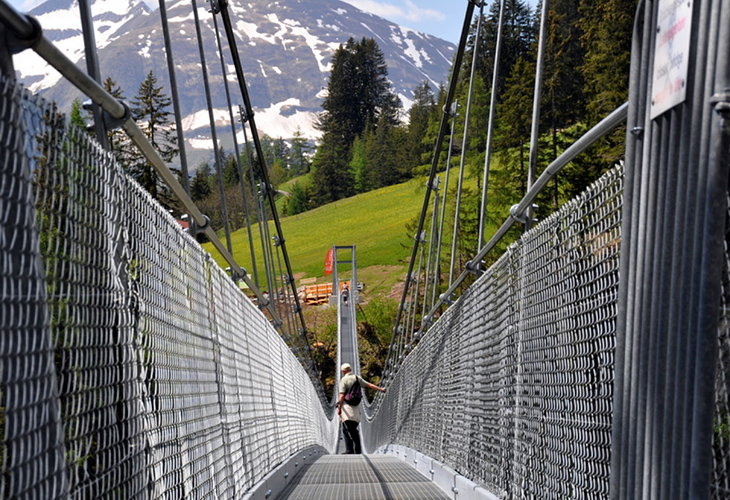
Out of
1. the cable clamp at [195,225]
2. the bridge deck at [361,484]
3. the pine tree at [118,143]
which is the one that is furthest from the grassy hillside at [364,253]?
the cable clamp at [195,225]

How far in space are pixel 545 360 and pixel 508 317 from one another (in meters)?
0.64

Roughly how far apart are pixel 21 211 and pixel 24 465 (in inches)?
14.7

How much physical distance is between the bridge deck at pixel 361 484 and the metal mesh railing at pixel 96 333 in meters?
1.37

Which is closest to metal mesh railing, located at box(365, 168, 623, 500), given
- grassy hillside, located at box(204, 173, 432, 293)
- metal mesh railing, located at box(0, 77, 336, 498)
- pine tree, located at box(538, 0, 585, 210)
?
metal mesh railing, located at box(0, 77, 336, 498)

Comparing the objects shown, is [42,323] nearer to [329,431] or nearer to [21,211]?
[21,211]

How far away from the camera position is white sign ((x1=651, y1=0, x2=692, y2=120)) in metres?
1.48

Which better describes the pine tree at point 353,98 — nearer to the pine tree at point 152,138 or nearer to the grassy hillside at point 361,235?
the grassy hillside at point 361,235

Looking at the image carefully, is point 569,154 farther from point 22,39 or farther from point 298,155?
point 298,155

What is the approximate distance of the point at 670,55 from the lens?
1574 millimetres

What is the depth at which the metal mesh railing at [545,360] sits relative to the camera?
211cm

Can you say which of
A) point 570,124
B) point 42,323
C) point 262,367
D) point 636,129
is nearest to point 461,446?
point 262,367

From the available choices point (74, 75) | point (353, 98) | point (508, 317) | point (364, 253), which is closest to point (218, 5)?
point (508, 317)

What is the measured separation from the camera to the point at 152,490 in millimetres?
2102

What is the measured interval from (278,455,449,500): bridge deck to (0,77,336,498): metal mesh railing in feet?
4.50
